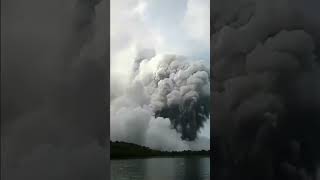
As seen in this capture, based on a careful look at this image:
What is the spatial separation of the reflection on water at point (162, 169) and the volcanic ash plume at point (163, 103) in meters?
0.11

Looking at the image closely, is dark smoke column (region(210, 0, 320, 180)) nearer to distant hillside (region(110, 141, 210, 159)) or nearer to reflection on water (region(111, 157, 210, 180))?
reflection on water (region(111, 157, 210, 180))

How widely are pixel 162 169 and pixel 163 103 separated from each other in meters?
0.45

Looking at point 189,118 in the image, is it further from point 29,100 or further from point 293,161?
point 29,100

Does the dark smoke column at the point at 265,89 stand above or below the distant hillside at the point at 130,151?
above

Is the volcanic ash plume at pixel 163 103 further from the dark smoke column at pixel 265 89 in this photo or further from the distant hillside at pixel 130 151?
the dark smoke column at pixel 265 89

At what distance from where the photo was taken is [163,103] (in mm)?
3021

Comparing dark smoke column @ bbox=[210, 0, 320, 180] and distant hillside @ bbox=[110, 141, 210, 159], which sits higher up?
dark smoke column @ bbox=[210, 0, 320, 180]

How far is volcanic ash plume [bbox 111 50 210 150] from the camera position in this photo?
9.48 ft

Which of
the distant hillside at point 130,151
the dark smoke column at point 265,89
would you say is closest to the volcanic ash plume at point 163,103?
the distant hillside at point 130,151

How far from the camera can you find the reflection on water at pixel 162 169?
2.87 m

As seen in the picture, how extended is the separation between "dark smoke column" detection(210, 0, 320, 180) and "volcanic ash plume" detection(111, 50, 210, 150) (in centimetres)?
14

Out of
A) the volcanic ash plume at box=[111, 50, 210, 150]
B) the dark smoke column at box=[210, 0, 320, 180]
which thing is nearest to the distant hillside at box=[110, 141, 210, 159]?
the volcanic ash plume at box=[111, 50, 210, 150]

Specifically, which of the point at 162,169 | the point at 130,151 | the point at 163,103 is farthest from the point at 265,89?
the point at 130,151

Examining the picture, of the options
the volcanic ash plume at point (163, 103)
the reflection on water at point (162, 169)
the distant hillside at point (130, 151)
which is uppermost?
the volcanic ash plume at point (163, 103)
